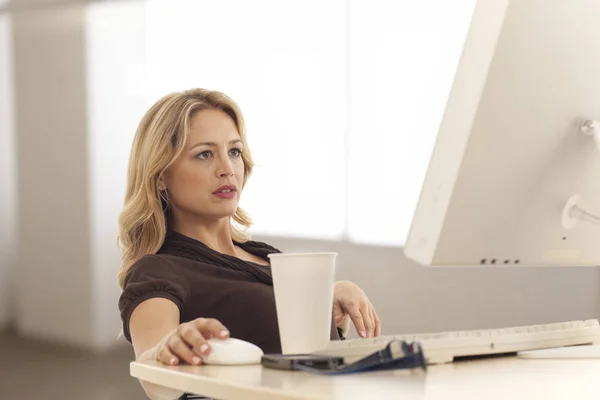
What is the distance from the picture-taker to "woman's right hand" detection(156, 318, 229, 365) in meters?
0.98

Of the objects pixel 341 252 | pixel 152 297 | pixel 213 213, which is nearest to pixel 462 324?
pixel 341 252

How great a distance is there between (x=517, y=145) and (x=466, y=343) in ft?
0.75

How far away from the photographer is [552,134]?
978mm

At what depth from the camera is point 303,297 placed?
100 cm

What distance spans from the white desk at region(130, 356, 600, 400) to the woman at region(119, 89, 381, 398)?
0.35m

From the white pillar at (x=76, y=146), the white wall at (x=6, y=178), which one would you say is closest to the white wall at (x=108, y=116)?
the white pillar at (x=76, y=146)

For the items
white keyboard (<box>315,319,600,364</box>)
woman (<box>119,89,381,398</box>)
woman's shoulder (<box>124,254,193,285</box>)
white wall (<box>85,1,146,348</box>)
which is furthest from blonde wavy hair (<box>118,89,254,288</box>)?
white wall (<box>85,1,146,348</box>)

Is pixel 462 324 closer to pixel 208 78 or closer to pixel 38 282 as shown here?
pixel 208 78

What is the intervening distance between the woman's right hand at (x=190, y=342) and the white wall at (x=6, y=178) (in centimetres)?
361

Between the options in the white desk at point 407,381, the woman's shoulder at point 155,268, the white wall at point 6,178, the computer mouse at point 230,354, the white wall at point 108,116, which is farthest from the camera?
the white wall at point 6,178

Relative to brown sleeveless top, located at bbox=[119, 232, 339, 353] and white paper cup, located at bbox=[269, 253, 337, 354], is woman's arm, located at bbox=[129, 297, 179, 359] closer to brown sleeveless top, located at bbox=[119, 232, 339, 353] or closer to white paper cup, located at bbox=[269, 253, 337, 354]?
brown sleeveless top, located at bbox=[119, 232, 339, 353]

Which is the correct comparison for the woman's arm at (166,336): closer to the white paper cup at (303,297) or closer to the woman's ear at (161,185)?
the white paper cup at (303,297)

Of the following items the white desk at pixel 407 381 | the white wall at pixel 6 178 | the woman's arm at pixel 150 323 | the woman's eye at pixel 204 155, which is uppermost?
the white wall at pixel 6 178

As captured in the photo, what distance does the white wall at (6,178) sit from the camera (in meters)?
4.36
